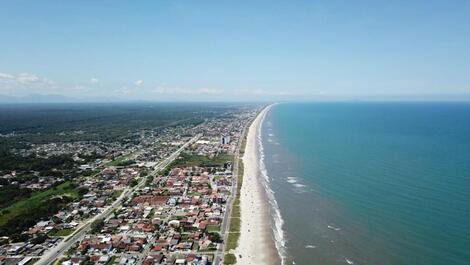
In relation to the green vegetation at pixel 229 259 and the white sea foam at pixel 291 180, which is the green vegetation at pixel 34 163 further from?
the green vegetation at pixel 229 259

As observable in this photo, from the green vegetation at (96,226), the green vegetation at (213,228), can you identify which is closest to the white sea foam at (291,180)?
the green vegetation at (213,228)

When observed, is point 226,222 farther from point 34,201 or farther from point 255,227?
point 34,201

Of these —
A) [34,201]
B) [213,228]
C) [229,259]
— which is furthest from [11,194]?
[229,259]

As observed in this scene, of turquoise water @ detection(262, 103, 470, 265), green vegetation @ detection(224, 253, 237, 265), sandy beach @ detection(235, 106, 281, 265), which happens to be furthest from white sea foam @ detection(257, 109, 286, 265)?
green vegetation @ detection(224, 253, 237, 265)

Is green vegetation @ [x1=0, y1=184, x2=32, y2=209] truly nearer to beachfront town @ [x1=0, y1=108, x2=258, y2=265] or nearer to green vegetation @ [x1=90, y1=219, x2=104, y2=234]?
beachfront town @ [x1=0, y1=108, x2=258, y2=265]

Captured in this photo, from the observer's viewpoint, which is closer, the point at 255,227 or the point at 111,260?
the point at 111,260

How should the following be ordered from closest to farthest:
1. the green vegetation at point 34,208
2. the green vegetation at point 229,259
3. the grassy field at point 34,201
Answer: the green vegetation at point 229,259 → the green vegetation at point 34,208 → the grassy field at point 34,201
